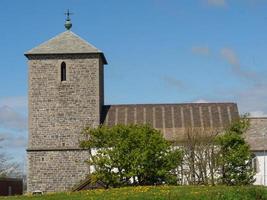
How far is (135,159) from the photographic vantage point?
133 ft

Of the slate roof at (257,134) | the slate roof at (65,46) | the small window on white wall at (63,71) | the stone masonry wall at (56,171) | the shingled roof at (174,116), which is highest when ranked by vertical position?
the slate roof at (65,46)

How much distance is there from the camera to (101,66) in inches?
2105

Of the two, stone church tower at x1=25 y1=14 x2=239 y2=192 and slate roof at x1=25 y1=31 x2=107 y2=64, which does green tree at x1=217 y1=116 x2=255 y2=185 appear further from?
slate roof at x1=25 y1=31 x2=107 y2=64

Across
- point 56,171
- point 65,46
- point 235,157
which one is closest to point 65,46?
point 65,46

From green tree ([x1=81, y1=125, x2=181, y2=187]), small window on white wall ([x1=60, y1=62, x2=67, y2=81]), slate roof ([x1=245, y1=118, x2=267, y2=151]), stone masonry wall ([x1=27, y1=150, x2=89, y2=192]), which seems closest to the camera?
green tree ([x1=81, y1=125, x2=181, y2=187])

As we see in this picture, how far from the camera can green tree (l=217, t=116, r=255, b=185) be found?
45.1m

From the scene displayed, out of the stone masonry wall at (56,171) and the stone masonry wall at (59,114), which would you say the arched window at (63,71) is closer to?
the stone masonry wall at (59,114)

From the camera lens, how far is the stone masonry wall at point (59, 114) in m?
49.5

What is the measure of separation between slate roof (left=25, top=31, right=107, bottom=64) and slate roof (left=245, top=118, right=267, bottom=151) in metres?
12.6

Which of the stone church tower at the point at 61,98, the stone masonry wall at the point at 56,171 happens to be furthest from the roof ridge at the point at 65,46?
the stone masonry wall at the point at 56,171

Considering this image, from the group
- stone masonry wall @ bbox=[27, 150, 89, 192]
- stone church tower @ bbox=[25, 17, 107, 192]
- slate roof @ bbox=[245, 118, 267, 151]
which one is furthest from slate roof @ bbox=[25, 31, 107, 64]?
slate roof @ bbox=[245, 118, 267, 151]

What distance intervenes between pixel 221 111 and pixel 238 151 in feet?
25.9

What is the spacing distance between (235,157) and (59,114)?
539 inches

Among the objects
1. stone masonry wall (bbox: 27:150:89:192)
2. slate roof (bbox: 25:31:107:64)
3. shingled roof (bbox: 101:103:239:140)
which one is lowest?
stone masonry wall (bbox: 27:150:89:192)
